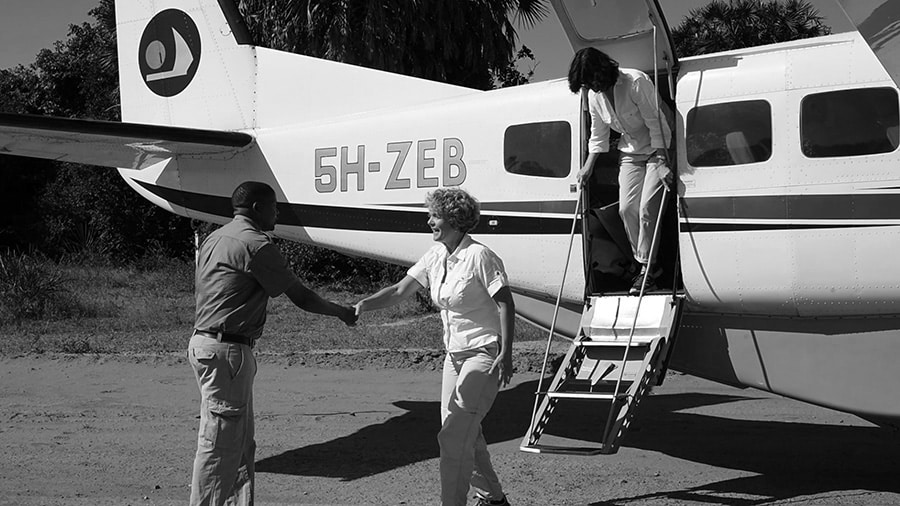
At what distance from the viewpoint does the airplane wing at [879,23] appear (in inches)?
186


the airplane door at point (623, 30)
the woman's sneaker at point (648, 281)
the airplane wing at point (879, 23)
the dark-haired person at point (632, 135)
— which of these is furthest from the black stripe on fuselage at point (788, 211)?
the airplane wing at point (879, 23)

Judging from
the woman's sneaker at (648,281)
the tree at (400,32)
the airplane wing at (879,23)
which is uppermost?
the tree at (400,32)

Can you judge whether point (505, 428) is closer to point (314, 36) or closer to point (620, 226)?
point (620, 226)

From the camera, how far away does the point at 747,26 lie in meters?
23.6

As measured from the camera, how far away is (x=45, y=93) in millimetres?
31031

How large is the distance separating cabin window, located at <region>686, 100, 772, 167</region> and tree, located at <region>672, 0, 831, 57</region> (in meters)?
17.0

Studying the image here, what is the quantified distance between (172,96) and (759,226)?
7011 mm

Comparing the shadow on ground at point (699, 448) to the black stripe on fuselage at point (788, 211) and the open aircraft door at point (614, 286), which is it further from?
the black stripe on fuselage at point (788, 211)

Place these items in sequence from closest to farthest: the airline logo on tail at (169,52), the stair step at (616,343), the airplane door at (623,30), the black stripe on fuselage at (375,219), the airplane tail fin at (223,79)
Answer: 1. the stair step at (616,343)
2. the airplane door at (623,30)
3. the black stripe on fuselage at (375,219)
4. the airplane tail fin at (223,79)
5. the airline logo on tail at (169,52)

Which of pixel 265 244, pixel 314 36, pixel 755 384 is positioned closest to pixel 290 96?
pixel 265 244

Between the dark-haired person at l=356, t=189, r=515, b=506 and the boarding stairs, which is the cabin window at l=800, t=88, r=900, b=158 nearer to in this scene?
the boarding stairs

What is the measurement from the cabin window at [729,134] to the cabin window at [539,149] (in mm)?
1005

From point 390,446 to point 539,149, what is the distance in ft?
9.26

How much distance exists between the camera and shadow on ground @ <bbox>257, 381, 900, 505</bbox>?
688 cm
